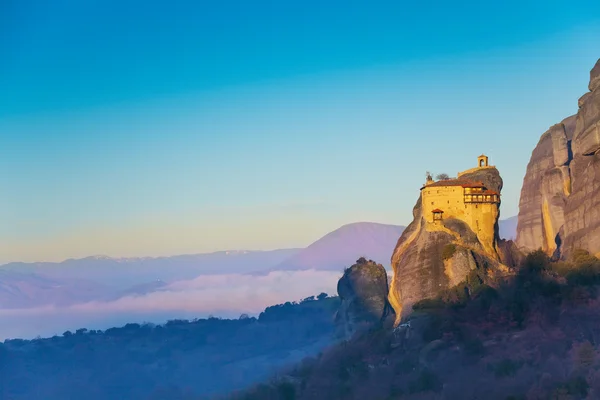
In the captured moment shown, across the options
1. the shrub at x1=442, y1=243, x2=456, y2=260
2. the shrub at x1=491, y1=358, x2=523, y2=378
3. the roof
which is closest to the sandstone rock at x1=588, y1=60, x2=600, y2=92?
the roof

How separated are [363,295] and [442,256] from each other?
45.8 meters

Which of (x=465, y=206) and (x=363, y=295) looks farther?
(x=363, y=295)

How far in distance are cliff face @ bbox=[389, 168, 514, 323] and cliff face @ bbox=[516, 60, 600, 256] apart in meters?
10.7

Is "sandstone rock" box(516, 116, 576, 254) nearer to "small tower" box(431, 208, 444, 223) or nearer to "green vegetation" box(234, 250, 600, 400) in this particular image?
"green vegetation" box(234, 250, 600, 400)

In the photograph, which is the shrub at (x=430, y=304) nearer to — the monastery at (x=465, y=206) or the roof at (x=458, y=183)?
the monastery at (x=465, y=206)

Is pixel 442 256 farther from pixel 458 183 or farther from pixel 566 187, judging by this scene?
pixel 566 187

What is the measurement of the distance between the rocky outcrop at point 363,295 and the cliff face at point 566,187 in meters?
23.6

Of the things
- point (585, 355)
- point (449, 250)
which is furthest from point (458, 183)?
point (585, 355)

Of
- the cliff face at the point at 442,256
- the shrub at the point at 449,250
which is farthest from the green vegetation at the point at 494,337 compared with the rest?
the shrub at the point at 449,250

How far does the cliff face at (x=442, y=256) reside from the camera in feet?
427

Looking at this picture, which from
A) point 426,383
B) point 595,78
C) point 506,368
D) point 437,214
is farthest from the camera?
point 595,78

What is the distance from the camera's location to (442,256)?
132 m

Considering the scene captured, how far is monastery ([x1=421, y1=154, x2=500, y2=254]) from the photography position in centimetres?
13012

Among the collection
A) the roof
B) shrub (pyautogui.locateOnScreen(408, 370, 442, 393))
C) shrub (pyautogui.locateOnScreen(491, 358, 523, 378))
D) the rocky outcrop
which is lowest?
shrub (pyautogui.locateOnScreen(408, 370, 442, 393))
